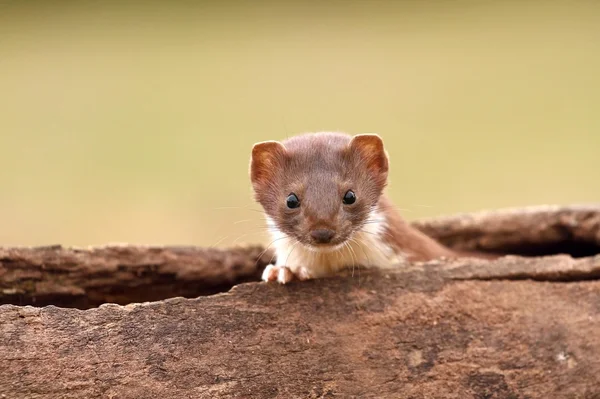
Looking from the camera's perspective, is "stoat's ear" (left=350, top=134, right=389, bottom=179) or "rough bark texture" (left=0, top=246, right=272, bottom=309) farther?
"stoat's ear" (left=350, top=134, right=389, bottom=179)

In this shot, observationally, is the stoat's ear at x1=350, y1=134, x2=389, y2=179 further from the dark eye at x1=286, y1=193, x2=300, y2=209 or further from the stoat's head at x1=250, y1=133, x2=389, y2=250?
the dark eye at x1=286, y1=193, x2=300, y2=209

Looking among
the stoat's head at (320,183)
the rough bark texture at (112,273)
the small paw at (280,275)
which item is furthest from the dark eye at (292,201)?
the rough bark texture at (112,273)

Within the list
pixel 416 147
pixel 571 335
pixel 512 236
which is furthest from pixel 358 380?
pixel 416 147

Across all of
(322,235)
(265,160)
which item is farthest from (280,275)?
(265,160)

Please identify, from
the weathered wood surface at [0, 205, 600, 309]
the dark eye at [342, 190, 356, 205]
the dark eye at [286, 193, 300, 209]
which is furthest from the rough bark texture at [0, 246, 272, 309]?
the dark eye at [342, 190, 356, 205]

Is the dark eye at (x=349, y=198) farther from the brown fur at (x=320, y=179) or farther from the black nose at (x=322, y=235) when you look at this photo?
the black nose at (x=322, y=235)

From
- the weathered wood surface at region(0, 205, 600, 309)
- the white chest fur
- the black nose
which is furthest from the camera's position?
the white chest fur

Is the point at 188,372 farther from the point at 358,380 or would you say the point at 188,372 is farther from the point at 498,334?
the point at 498,334
